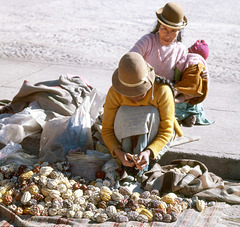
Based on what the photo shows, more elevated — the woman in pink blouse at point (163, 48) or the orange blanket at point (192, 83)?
the woman in pink blouse at point (163, 48)

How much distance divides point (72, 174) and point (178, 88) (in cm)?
127

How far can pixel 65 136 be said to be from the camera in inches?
157

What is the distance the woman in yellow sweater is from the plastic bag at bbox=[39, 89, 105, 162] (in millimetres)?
414

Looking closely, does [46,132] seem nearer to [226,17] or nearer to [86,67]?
[86,67]

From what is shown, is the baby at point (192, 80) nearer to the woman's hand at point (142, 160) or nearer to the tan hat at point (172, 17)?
the tan hat at point (172, 17)

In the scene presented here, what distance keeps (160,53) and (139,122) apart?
34.6 inches

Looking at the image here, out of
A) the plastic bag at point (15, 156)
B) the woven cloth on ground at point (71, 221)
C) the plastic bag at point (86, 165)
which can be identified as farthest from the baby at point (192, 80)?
the plastic bag at point (15, 156)

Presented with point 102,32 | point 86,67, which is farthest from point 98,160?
point 102,32

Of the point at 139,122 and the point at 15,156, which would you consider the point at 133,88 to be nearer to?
the point at 139,122

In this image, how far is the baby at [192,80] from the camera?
401cm

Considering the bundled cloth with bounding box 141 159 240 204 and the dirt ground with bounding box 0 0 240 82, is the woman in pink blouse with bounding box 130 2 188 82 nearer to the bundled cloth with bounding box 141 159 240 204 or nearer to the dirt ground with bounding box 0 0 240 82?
the bundled cloth with bounding box 141 159 240 204

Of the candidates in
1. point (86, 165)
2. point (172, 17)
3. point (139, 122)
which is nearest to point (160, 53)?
point (172, 17)

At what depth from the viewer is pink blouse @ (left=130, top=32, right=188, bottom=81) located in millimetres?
4023

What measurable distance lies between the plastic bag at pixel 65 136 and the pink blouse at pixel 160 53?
32.5 inches
